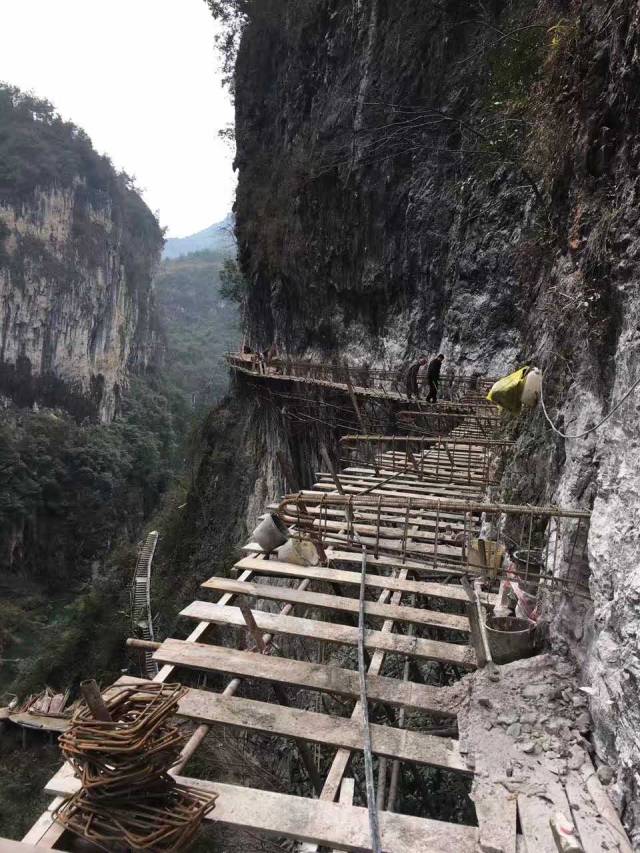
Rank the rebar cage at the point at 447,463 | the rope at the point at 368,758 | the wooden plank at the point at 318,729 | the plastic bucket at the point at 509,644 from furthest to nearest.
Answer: the rebar cage at the point at 447,463 < the plastic bucket at the point at 509,644 < the wooden plank at the point at 318,729 < the rope at the point at 368,758

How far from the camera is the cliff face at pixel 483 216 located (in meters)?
2.38

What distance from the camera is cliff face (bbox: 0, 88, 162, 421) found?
1606 inches

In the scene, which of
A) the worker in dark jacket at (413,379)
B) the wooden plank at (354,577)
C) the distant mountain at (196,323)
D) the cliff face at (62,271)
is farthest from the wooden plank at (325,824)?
→ the distant mountain at (196,323)

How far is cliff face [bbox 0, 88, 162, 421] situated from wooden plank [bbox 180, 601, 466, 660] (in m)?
42.6

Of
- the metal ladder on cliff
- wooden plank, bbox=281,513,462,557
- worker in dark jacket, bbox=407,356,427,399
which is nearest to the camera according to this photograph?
wooden plank, bbox=281,513,462,557

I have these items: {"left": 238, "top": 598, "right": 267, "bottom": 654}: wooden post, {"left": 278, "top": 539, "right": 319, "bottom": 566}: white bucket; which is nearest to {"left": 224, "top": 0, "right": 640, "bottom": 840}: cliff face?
{"left": 238, "top": 598, "right": 267, "bottom": 654}: wooden post

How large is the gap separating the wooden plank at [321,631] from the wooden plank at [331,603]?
0.15m

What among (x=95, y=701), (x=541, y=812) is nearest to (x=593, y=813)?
(x=541, y=812)

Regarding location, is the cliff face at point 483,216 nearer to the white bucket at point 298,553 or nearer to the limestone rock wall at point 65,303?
the white bucket at point 298,553

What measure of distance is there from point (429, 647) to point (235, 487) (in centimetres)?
1804

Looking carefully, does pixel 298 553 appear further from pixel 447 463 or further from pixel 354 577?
pixel 447 463

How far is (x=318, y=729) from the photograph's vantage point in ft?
7.43

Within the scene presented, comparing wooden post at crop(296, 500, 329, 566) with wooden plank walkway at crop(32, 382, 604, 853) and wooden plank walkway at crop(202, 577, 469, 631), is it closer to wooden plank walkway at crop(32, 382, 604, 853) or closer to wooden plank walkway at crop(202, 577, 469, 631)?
wooden plank walkway at crop(32, 382, 604, 853)

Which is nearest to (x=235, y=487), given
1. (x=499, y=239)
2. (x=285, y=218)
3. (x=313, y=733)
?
(x=285, y=218)
